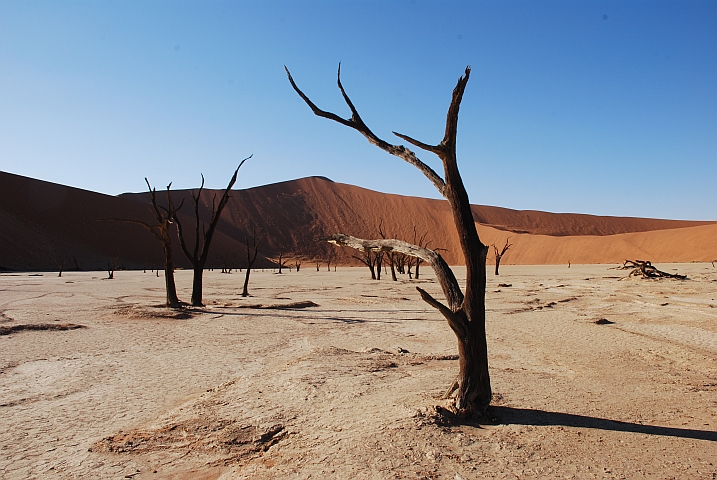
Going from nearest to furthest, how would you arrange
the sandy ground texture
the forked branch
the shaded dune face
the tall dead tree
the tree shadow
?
the sandy ground texture
the tree shadow
the tall dead tree
the forked branch
the shaded dune face

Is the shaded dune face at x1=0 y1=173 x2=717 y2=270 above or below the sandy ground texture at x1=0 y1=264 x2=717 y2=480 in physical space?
above

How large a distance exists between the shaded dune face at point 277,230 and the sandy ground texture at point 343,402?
25.2 meters

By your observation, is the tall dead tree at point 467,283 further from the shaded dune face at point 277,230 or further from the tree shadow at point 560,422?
the shaded dune face at point 277,230

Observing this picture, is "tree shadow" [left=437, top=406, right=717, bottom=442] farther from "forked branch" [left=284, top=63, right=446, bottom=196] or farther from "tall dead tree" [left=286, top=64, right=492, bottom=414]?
"forked branch" [left=284, top=63, right=446, bottom=196]

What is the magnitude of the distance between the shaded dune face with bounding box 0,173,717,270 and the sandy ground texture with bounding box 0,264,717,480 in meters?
25.2

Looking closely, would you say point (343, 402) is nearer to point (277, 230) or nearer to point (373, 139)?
point (373, 139)

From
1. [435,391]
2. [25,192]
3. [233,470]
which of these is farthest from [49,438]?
[25,192]

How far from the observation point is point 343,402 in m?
5.00

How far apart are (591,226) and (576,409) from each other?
117m

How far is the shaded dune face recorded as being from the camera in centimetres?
5322

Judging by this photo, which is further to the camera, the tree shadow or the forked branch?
the forked branch

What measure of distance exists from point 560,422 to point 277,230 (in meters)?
81.4

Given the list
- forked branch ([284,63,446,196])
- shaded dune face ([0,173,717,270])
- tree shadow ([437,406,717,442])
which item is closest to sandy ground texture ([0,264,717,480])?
tree shadow ([437,406,717,442])

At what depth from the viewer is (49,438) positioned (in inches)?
166
